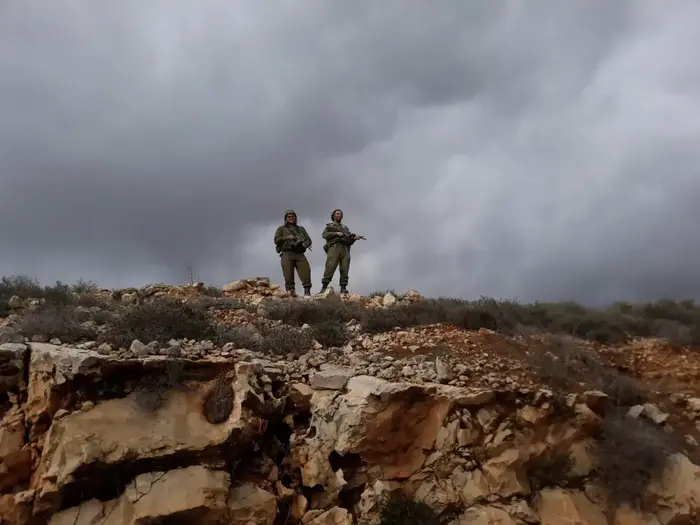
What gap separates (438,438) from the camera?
21.6 ft

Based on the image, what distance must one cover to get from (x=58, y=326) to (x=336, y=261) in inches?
289

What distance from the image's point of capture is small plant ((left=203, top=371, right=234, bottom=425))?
639 centimetres

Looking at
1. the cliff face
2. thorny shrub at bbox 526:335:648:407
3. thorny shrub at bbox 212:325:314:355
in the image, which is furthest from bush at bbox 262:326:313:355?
thorny shrub at bbox 526:335:648:407

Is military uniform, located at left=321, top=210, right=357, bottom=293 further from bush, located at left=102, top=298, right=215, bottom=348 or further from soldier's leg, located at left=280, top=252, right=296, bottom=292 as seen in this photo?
bush, located at left=102, top=298, right=215, bottom=348

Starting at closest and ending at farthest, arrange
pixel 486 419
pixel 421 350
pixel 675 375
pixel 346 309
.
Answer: pixel 486 419 → pixel 421 350 → pixel 675 375 → pixel 346 309

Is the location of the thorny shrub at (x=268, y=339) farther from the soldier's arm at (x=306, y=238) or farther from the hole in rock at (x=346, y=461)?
the soldier's arm at (x=306, y=238)

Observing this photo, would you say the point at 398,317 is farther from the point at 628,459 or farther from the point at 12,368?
the point at 12,368

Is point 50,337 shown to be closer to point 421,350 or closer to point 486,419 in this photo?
point 421,350

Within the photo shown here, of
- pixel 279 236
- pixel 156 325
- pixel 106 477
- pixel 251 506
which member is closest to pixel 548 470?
pixel 251 506

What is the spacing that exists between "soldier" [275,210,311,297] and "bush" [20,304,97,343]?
→ 6.15m

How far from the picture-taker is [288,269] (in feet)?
44.6

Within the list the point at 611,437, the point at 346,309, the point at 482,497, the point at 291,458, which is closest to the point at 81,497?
the point at 291,458

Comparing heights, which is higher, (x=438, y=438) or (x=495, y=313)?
(x=495, y=313)

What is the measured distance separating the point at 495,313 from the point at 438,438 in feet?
10.2
